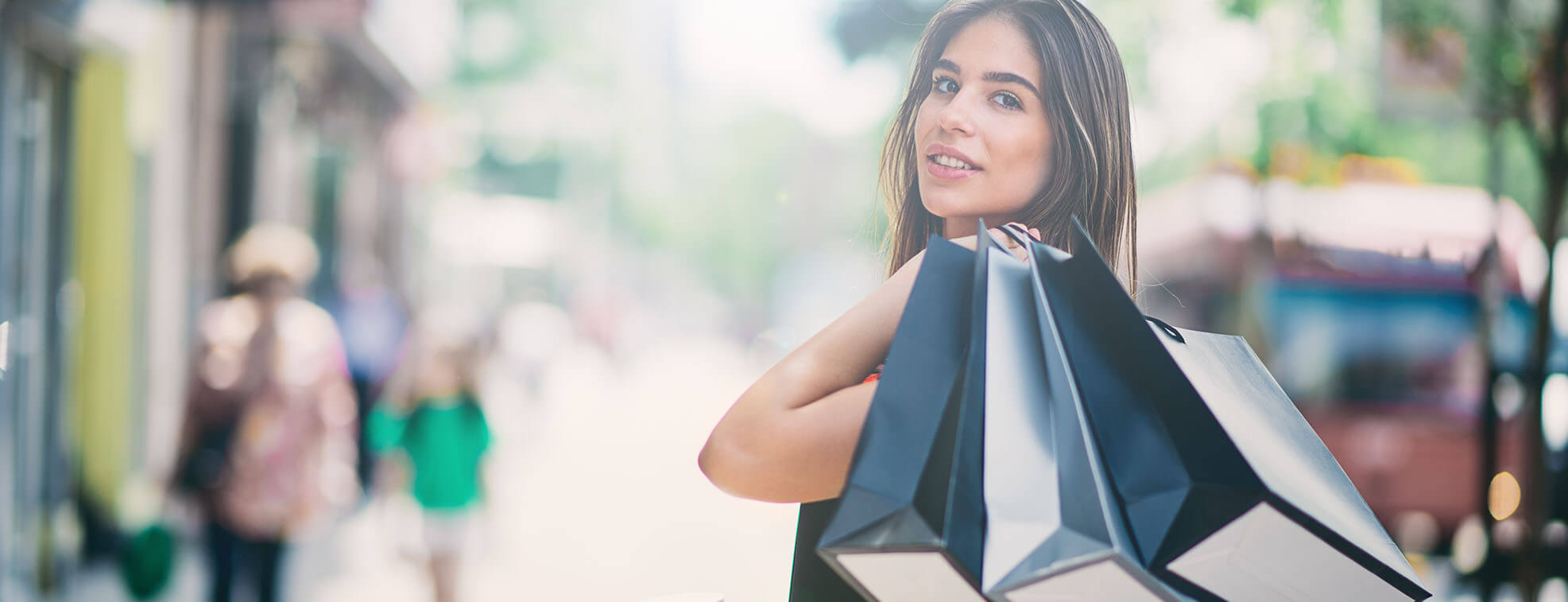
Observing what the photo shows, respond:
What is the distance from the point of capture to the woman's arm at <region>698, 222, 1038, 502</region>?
3.14 ft

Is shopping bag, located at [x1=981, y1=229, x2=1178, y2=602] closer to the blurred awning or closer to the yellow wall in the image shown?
the blurred awning

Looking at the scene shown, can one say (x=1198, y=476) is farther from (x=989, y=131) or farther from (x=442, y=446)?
(x=442, y=446)

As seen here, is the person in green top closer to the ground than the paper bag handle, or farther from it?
closer to the ground

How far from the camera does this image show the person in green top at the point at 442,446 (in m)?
5.02

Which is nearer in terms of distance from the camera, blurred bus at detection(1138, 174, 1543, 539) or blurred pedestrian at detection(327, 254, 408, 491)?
blurred bus at detection(1138, 174, 1543, 539)

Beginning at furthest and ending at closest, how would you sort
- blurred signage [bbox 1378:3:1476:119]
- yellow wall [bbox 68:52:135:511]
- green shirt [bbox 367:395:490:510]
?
yellow wall [bbox 68:52:135:511], green shirt [bbox 367:395:490:510], blurred signage [bbox 1378:3:1476:119]

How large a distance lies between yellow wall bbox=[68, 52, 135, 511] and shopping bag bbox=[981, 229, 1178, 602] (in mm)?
7209

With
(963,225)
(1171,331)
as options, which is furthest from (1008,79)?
(1171,331)

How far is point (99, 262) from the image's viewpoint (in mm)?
6688

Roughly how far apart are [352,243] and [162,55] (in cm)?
624

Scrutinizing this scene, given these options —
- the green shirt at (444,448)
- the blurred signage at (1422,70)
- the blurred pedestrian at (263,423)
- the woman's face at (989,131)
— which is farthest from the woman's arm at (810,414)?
the green shirt at (444,448)

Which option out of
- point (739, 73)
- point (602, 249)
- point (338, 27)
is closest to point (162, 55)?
point (338, 27)

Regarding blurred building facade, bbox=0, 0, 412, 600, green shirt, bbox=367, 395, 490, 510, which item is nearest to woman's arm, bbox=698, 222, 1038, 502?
green shirt, bbox=367, 395, 490, 510

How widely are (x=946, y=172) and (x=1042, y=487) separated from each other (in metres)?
0.42
